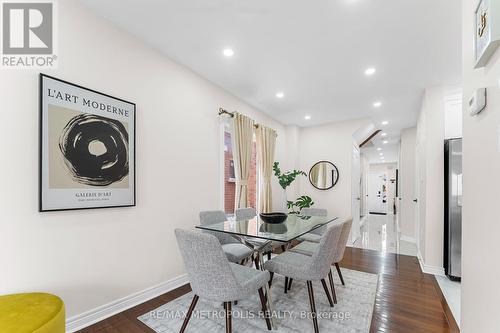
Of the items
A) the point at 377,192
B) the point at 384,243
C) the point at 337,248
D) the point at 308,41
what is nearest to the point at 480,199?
the point at 337,248

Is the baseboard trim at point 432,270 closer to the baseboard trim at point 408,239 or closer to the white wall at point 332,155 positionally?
the white wall at point 332,155

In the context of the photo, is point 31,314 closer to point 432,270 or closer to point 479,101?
point 479,101

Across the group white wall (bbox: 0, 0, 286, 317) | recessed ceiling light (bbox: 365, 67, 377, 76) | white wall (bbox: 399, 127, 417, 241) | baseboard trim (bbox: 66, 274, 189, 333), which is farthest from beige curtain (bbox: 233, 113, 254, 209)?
white wall (bbox: 399, 127, 417, 241)

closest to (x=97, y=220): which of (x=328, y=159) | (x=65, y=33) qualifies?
(x=65, y=33)

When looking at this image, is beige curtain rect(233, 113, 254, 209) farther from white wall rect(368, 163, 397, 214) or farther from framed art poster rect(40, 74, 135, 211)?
white wall rect(368, 163, 397, 214)

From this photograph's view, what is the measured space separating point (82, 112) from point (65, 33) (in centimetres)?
66

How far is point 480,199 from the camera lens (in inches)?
46.8

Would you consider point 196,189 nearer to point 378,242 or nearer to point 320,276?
point 320,276

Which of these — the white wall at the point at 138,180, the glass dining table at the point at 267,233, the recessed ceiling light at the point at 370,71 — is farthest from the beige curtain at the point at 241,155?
the recessed ceiling light at the point at 370,71

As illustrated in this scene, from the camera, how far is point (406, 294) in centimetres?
255

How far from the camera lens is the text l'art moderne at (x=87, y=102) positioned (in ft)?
5.80

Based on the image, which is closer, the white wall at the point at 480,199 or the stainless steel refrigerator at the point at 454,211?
the white wall at the point at 480,199

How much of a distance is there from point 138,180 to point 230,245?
1329 millimetres

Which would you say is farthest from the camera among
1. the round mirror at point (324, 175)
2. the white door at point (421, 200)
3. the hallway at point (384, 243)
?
the round mirror at point (324, 175)
